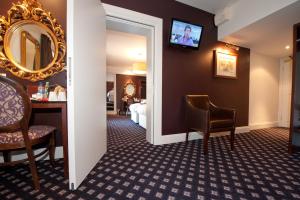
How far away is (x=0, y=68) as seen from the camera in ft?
6.21

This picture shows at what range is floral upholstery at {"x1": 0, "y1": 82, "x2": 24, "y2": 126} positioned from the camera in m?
1.27

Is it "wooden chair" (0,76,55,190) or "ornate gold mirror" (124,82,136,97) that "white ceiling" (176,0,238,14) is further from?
"ornate gold mirror" (124,82,136,97)

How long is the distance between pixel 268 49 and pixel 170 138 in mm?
3404

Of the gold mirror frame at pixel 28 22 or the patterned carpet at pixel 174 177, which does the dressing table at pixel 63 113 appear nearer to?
the patterned carpet at pixel 174 177

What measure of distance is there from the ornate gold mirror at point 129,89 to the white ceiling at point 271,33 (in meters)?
6.26

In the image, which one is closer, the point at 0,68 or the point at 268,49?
the point at 0,68

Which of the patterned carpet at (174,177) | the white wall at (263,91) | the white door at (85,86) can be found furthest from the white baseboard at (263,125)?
the white door at (85,86)

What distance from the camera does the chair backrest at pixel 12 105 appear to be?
1.27m

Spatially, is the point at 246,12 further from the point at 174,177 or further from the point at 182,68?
the point at 174,177

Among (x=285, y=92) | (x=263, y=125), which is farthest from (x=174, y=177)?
(x=285, y=92)

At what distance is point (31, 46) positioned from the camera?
6.75ft

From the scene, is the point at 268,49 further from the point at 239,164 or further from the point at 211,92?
the point at 239,164

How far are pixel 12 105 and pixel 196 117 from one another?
2.33 m

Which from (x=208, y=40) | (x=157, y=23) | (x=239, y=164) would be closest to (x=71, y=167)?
(x=239, y=164)
